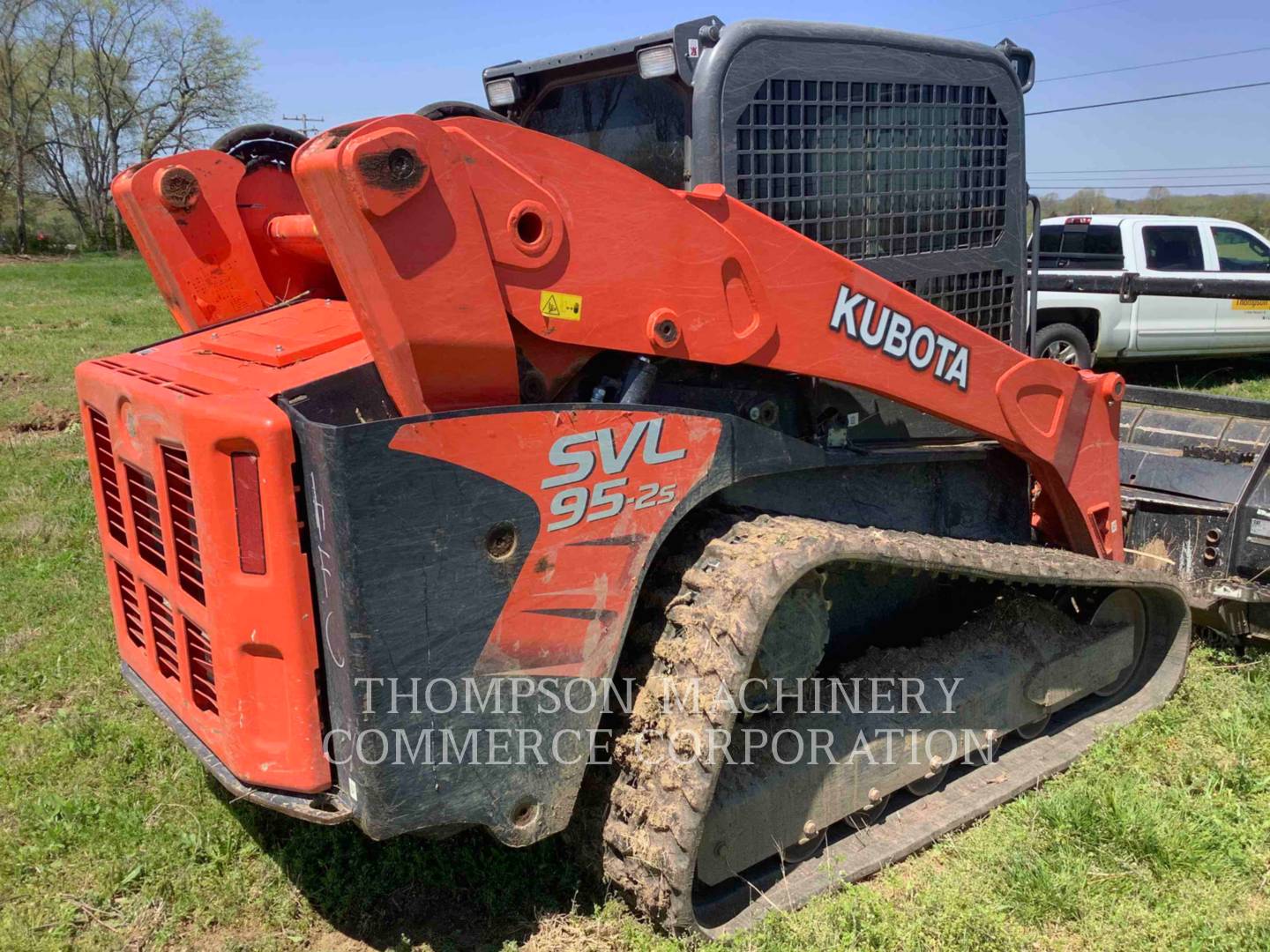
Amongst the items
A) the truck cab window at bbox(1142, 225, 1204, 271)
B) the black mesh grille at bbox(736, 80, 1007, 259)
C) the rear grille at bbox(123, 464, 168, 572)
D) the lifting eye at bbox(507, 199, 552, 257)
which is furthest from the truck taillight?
the truck cab window at bbox(1142, 225, 1204, 271)

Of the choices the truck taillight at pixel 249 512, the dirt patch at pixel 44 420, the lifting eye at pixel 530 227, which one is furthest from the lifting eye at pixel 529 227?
the dirt patch at pixel 44 420

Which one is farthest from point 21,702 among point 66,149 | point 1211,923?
point 66,149

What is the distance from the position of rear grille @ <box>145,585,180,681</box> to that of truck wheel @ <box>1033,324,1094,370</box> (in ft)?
32.0

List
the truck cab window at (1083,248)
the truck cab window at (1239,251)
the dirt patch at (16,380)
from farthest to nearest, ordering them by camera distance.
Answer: the truck cab window at (1239,251) < the truck cab window at (1083,248) < the dirt patch at (16,380)

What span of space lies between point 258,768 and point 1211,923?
2572 mm

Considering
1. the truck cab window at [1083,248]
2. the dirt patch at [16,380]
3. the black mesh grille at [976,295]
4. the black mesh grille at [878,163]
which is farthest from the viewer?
the truck cab window at [1083,248]

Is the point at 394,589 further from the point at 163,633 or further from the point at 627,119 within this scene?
the point at 627,119

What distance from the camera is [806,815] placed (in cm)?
327

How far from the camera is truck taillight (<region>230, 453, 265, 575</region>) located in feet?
8.04

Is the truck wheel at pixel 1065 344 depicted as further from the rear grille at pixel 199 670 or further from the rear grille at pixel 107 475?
the rear grille at pixel 199 670

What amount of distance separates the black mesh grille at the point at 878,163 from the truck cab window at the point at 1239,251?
9.18m

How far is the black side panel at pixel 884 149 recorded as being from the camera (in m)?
3.13

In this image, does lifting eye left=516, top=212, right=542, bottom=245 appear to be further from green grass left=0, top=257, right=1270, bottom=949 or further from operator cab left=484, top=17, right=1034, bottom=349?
green grass left=0, top=257, right=1270, bottom=949

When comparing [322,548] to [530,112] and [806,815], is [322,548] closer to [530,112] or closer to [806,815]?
[806,815]
